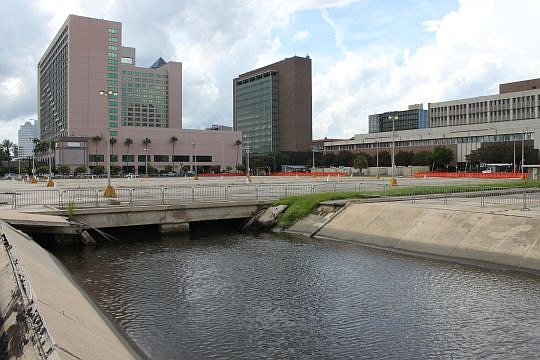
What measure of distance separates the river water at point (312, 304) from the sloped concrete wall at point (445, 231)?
4.87 feet

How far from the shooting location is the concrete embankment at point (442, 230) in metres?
22.0

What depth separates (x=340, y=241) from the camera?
94.8 feet

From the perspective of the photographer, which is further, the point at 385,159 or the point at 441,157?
the point at 385,159

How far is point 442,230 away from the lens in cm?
2562

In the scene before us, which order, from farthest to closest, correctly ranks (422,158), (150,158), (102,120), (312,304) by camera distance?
(102,120) < (150,158) < (422,158) < (312,304)

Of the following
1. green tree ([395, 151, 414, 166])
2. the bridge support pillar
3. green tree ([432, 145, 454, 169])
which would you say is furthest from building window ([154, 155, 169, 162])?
the bridge support pillar

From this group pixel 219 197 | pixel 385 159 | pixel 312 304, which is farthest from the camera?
pixel 385 159

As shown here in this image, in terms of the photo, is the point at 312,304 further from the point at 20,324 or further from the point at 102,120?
the point at 102,120

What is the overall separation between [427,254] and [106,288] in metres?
15.0

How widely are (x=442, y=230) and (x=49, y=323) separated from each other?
20985mm

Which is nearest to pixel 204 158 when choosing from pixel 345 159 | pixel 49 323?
pixel 345 159

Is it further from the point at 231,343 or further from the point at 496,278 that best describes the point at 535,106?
the point at 231,343

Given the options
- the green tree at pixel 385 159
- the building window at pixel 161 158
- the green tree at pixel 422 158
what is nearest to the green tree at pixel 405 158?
the green tree at pixel 422 158

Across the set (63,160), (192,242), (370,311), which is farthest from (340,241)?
(63,160)
